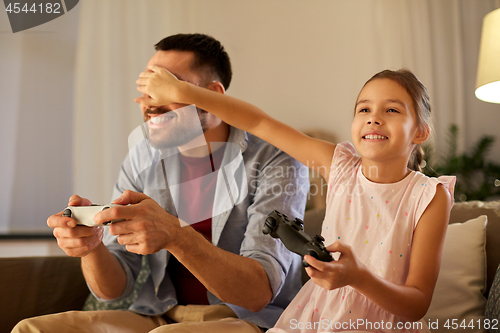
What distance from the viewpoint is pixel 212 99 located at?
84 centimetres

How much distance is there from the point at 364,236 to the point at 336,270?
9.7 inches

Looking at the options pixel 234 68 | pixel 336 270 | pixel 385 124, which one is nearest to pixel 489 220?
pixel 385 124

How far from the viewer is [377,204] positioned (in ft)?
2.48

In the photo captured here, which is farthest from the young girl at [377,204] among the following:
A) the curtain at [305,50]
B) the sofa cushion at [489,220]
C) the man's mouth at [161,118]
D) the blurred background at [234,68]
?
the curtain at [305,50]

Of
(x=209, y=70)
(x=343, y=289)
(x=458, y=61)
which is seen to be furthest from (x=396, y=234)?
(x=458, y=61)

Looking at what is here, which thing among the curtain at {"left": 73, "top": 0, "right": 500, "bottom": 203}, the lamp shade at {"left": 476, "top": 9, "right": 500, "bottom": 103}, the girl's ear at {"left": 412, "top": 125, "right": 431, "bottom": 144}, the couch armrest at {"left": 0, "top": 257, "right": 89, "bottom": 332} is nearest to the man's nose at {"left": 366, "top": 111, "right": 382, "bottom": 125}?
the girl's ear at {"left": 412, "top": 125, "right": 431, "bottom": 144}

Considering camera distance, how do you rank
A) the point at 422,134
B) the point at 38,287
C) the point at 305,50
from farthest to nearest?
the point at 305,50 → the point at 38,287 → the point at 422,134

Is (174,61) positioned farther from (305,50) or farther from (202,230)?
(305,50)

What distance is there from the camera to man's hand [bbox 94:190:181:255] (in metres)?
0.59

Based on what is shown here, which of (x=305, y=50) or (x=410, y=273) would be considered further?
(x=305, y=50)

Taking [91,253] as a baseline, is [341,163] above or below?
above

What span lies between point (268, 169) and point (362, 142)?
1.01 ft

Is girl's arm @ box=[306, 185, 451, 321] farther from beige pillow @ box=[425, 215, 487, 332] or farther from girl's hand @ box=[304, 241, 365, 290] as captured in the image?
beige pillow @ box=[425, 215, 487, 332]

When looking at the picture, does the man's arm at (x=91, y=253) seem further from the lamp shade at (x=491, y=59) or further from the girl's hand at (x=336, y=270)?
the lamp shade at (x=491, y=59)
